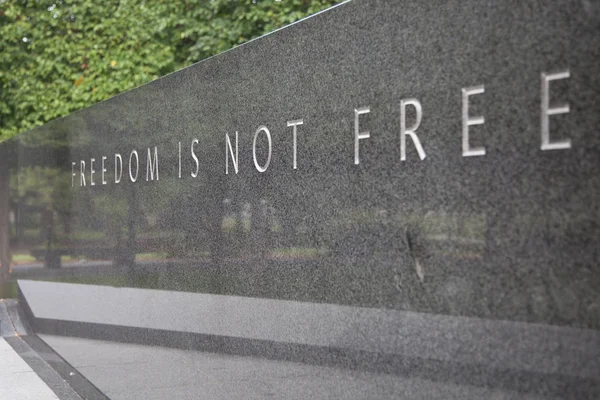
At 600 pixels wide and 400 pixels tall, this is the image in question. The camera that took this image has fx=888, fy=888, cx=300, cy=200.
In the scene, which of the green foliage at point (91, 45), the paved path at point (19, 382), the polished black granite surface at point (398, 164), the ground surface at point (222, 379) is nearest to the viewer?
the polished black granite surface at point (398, 164)

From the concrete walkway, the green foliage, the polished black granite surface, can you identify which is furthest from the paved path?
the green foliage

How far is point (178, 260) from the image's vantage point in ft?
20.9

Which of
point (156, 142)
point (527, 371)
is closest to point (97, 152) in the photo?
point (156, 142)

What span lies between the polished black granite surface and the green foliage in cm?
1014

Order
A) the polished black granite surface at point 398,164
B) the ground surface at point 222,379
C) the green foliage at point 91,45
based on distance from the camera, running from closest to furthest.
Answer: the polished black granite surface at point 398,164 → the ground surface at point 222,379 → the green foliage at point 91,45

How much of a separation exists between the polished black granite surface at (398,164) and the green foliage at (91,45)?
10.1 metres

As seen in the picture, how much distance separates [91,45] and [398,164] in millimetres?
15500

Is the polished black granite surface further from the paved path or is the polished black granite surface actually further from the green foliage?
the green foliage

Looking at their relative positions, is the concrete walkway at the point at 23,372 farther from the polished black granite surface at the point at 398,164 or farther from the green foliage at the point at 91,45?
the green foliage at the point at 91,45

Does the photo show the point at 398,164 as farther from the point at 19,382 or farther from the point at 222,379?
the point at 19,382

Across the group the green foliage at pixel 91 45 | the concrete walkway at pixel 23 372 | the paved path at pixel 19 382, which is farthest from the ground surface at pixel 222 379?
the green foliage at pixel 91 45

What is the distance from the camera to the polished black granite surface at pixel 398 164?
2768mm

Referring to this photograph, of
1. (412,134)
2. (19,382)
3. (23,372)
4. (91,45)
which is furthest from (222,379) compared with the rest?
(91,45)

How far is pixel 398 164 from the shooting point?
362 cm
